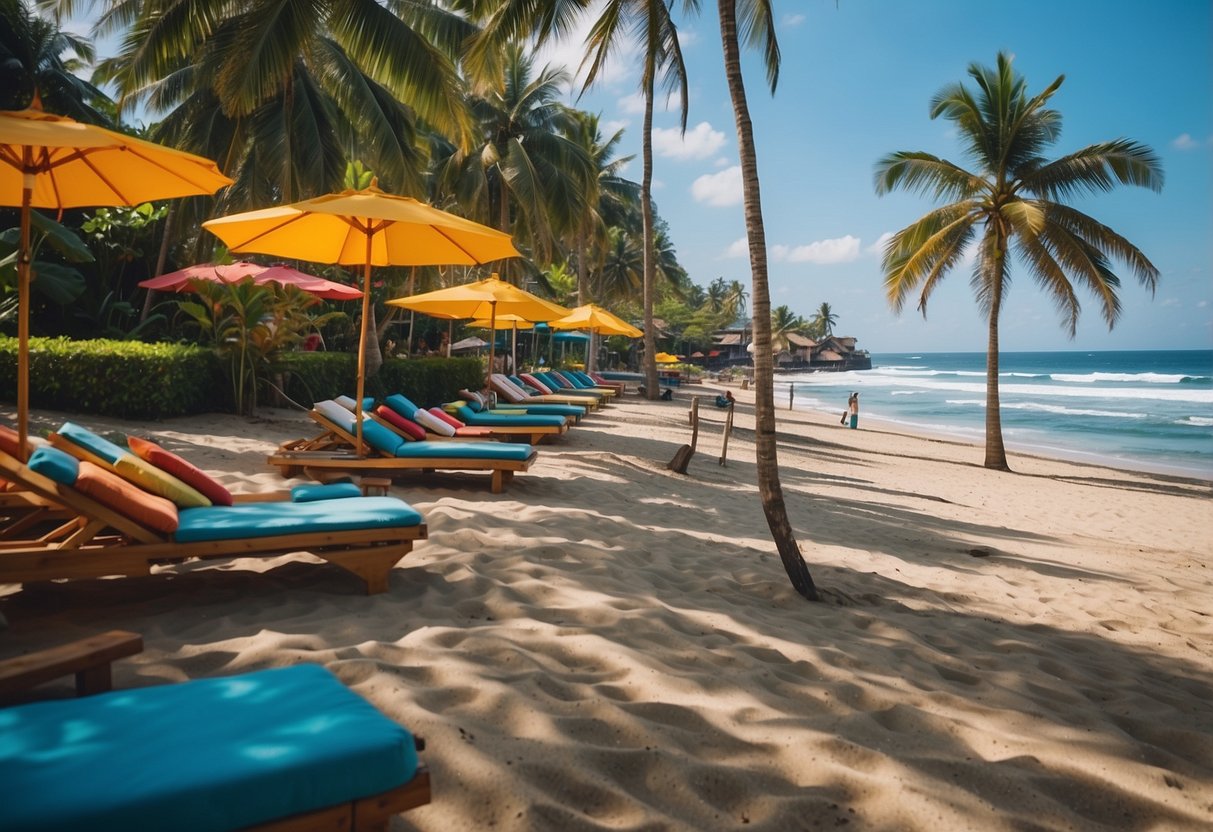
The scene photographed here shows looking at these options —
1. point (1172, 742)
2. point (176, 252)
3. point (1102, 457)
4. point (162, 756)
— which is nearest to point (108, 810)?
point (162, 756)

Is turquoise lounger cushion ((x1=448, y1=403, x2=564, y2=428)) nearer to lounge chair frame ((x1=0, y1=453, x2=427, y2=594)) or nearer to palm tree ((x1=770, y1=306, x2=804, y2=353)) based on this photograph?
lounge chair frame ((x1=0, y1=453, x2=427, y2=594))

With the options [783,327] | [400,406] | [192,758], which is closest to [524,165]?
[400,406]

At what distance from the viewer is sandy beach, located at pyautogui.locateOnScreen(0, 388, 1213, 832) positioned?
214 centimetres

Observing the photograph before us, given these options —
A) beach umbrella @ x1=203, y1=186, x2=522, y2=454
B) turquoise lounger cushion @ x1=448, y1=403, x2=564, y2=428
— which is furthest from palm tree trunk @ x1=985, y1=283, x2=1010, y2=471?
beach umbrella @ x1=203, y1=186, x2=522, y2=454

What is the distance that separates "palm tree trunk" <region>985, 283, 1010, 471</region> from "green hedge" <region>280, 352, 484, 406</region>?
1091 cm

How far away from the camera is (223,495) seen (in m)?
4.00

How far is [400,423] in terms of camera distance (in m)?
7.41

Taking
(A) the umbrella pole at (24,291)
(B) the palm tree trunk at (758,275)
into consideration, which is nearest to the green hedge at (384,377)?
(A) the umbrella pole at (24,291)

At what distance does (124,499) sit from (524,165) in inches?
717

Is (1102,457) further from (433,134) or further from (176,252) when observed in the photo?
(176,252)

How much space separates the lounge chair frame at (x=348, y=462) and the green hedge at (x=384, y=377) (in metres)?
4.75

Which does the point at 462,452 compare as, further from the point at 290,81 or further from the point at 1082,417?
the point at 1082,417

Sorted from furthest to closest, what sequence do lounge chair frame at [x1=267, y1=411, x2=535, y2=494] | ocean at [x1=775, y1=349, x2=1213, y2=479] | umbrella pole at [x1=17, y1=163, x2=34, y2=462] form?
1. ocean at [x1=775, y1=349, x2=1213, y2=479]
2. lounge chair frame at [x1=267, y1=411, x2=535, y2=494]
3. umbrella pole at [x1=17, y1=163, x2=34, y2=462]

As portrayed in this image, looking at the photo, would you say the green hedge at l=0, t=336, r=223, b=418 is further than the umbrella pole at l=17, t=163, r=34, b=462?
Yes
